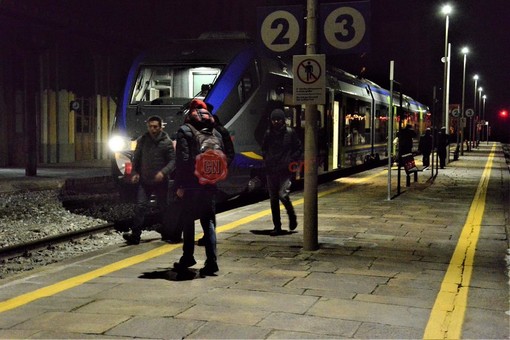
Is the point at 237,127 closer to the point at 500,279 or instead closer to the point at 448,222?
the point at 448,222

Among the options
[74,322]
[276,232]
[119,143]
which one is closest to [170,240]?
[276,232]

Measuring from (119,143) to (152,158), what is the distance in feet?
10.8

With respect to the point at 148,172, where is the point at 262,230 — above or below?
below

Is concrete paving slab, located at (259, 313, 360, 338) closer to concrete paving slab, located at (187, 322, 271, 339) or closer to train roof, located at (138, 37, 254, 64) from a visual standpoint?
concrete paving slab, located at (187, 322, 271, 339)

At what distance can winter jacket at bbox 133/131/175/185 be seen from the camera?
8.48m

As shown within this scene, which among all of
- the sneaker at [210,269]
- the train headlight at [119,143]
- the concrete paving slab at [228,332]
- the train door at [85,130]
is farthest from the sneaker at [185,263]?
the train door at [85,130]

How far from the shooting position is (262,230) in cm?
919

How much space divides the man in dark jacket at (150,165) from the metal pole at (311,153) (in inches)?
74.8

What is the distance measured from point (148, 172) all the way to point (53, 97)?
1829 centimetres

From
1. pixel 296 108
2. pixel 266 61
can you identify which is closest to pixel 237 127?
pixel 266 61

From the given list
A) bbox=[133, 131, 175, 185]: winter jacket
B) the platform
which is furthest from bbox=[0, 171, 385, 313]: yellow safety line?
bbox=[133, 131, 175, 185]: winter jacket

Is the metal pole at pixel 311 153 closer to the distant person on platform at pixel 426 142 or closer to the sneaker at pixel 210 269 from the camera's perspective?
the sneaker at pixel 210 269

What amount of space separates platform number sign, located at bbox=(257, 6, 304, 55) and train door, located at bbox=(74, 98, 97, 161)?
806 inches

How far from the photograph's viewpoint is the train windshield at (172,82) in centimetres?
1198
